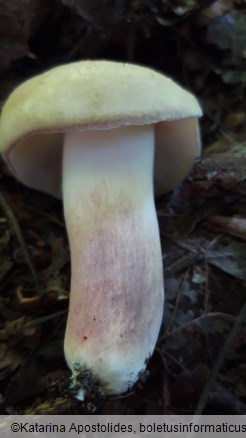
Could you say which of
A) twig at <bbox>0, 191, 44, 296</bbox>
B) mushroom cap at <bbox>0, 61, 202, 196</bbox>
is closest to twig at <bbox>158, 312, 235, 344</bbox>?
twig at <bbox>0, 191, 44, 296</bbox>

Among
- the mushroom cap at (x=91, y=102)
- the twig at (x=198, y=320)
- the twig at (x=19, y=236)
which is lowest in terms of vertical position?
the twig at (x=198, y=320)

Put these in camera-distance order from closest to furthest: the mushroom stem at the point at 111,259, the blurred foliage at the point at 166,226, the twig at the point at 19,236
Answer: the mushroom stem at the point at 111,259 < the blurred foliage at the point at 166,226 < the twig at the point at 19,236

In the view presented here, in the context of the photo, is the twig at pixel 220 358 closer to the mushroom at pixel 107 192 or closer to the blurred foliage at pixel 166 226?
the blurred foliage at pixel 166 226

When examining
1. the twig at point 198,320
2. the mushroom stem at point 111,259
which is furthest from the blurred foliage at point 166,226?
the mushroom stem at point 111,259

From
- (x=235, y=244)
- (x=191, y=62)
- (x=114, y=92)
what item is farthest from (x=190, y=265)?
(x=191, y=62)

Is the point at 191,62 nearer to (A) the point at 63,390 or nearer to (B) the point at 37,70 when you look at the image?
(B) the point at 37,70

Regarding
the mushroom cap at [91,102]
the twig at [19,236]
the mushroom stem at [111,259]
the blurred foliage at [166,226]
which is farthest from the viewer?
the twig at [19,236]

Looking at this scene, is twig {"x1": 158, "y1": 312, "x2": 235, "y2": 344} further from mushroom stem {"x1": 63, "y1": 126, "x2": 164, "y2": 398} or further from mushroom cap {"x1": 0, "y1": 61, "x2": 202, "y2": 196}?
mushroom cap {"x1": 0, "y1": 61, "x2": 202, "y2": 196}
